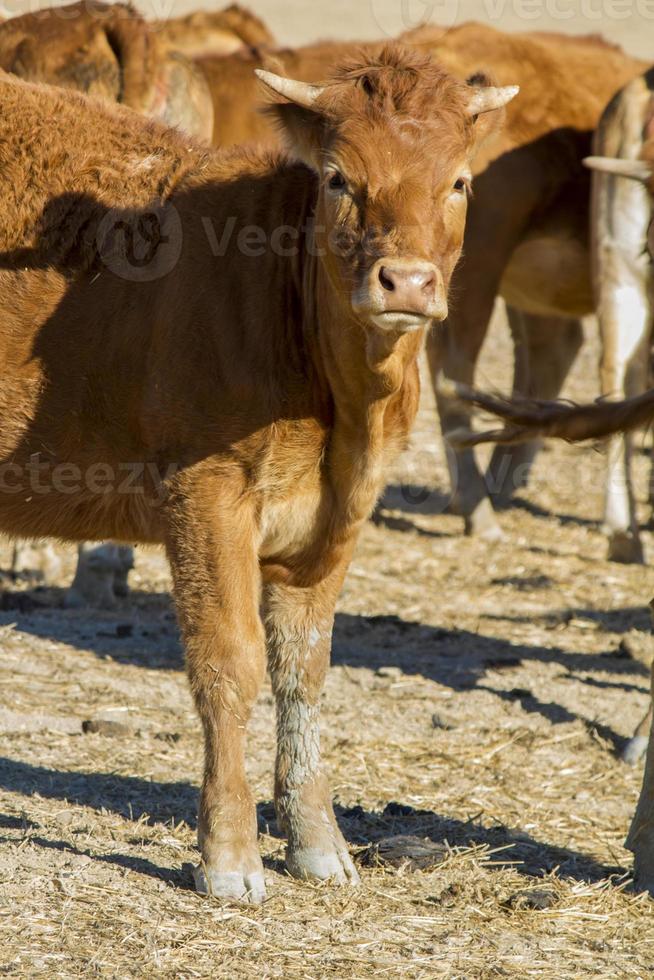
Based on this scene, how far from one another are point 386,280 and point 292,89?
86 centimetres

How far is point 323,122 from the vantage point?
13.8 feet

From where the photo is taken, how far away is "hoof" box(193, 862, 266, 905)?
397 cm

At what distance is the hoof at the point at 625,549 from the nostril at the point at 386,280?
18.7ft

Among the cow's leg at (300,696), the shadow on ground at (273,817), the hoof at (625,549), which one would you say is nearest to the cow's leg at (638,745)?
the shadow on ground at (273,817)

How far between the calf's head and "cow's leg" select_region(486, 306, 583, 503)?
257 inches

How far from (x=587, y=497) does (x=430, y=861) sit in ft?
21.8

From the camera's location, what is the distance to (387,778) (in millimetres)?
5332

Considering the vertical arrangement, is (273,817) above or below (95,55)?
below

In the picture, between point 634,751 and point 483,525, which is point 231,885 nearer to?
point 634,751

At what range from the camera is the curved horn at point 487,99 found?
4297 millimetres

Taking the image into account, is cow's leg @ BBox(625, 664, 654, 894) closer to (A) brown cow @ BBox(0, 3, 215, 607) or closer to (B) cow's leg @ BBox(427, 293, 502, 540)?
(A) brown cow @ BBox(0, 3, 215, 607)

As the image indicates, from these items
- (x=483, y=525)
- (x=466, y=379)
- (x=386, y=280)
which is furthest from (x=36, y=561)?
(x=386, y=280)

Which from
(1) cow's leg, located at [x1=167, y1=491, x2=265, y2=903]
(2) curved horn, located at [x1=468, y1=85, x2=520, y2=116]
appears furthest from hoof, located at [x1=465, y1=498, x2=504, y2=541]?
(1) cow's leg, located at [x1=167, y1=491, x2=265, y2=903]

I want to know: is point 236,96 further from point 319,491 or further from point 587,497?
point 319,491
